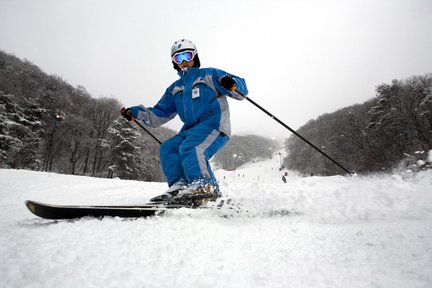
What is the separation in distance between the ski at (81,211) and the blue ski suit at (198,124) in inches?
35.5

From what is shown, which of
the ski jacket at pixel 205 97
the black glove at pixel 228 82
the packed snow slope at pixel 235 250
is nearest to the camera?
the packed snow slope at pixel 235 250

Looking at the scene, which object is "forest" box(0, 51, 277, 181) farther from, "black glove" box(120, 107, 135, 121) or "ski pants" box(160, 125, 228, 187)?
"ski pants" box(160, 125, 228, 187)

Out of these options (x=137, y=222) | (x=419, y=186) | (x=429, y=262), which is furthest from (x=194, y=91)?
(x=429, y=262)

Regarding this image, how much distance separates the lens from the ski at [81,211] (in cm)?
153

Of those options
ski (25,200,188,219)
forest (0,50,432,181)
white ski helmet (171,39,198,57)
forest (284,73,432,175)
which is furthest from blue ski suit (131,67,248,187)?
forest (0,50,432,181)

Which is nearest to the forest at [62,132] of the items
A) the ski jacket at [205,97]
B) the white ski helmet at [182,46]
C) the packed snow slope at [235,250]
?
the white ski helmet at [182,46]

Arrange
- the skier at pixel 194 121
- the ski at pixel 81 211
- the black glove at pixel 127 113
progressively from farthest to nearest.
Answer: the black glove at pixel 127 113, the skier at pixel 194 121, the ski at pixel 81 211

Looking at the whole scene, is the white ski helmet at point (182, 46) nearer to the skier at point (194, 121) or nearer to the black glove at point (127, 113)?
the skier at point (194, 121)

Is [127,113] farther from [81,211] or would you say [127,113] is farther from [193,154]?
[81,211]

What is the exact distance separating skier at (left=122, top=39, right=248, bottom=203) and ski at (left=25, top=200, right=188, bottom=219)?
0.62m

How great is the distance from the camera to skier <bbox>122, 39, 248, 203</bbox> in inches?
102

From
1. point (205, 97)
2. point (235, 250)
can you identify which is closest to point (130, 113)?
point (205, 97)

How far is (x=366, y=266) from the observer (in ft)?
2.80

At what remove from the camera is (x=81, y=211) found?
1636 millimetres
